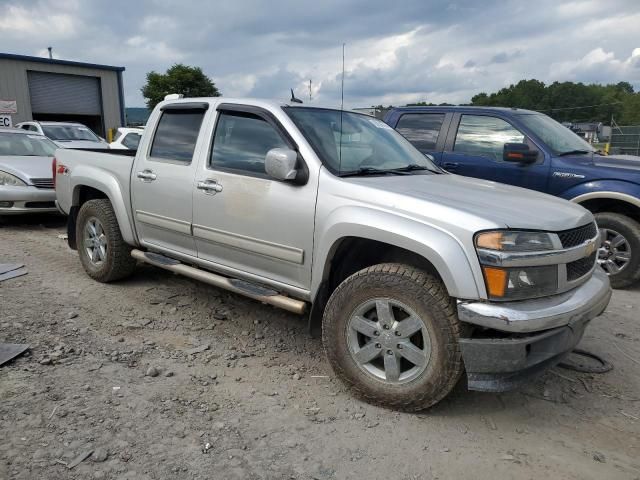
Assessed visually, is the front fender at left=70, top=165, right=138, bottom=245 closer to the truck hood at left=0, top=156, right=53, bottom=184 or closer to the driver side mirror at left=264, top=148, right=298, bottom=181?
the driver side mirror at left=264, top=148, right=298, bottom=181

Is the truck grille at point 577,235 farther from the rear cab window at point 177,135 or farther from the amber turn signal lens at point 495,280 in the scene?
the rear cab window at point 177,135

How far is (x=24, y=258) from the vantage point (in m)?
6.02

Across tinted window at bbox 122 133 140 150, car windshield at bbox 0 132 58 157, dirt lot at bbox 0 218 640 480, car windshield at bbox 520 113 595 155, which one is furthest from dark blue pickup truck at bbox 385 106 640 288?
tinted window at bbox 122 133 140 150

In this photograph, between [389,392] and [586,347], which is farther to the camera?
[586,347]

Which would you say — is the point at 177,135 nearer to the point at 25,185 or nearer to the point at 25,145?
the point at 25,185

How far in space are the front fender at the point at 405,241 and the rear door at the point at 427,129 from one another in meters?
3.47

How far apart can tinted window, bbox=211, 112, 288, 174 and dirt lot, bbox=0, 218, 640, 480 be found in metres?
1.35

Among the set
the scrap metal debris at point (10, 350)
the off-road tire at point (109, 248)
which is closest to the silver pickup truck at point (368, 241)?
the off-road tire at point (109, 248)

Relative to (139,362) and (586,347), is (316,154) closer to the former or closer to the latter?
(139,362)

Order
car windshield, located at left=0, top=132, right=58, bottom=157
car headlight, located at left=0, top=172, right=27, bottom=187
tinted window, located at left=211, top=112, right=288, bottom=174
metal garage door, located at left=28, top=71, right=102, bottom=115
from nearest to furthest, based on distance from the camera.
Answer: tinted window, located at left=211, top=112, right=288, bottom=174, car headlight, located at left=0, top=172, right=27, bottom=187, car windshield, located at left=0, top=132, right=58, bottom=157, metal garage door, located at left=28, top=71, right=102, bottom=115

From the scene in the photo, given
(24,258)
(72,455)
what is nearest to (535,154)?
(72,455)

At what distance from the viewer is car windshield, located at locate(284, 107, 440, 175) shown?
344cm

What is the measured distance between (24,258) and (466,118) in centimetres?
556

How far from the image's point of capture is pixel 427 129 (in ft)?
21.3
